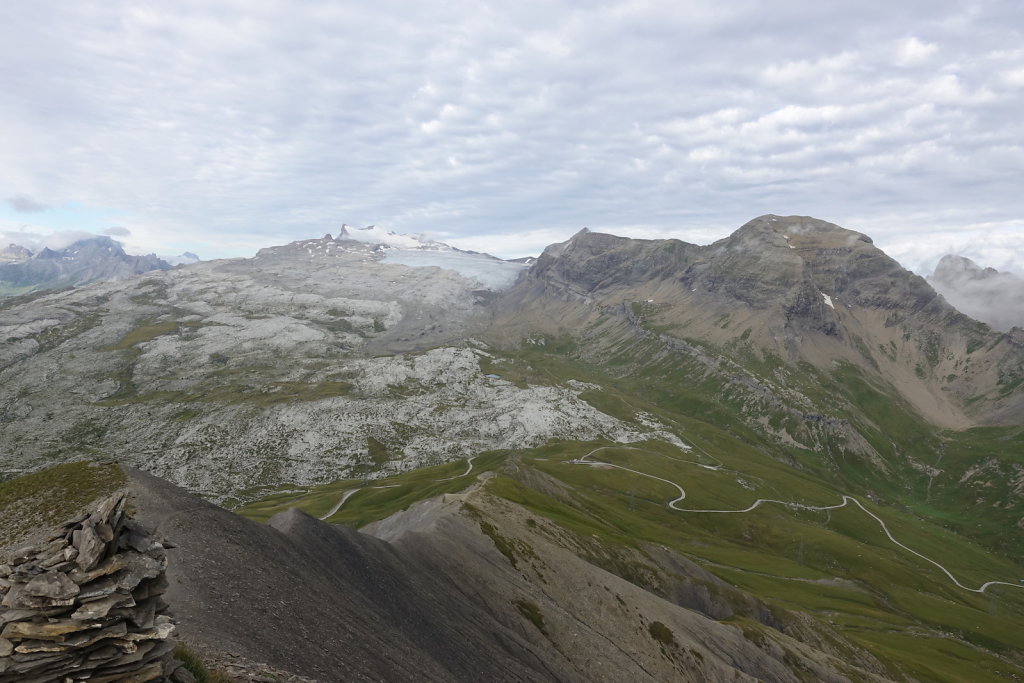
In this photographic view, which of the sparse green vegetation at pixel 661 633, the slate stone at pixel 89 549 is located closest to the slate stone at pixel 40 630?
the slate stone at pixel 89 549

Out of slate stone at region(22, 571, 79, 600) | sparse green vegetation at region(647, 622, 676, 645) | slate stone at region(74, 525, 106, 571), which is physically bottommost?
sparse green vegetation at region(647, 622, 676, 645)

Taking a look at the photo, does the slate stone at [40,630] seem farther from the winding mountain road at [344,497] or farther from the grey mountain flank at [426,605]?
the winding mountain road at [344,497]

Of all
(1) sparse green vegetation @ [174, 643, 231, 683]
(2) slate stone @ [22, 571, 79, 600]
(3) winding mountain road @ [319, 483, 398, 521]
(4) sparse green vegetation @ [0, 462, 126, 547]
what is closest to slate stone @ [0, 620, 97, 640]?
(2) slate stone @ [22, 571, 79, 600]

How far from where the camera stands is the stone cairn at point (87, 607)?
19344 millimetres

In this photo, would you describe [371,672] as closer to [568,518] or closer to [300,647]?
[300,647]

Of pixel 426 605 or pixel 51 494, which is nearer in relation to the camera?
pixel 51 494

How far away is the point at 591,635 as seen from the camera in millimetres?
65062

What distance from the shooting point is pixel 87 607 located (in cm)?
1983

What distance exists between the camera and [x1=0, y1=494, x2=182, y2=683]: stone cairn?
19.3m

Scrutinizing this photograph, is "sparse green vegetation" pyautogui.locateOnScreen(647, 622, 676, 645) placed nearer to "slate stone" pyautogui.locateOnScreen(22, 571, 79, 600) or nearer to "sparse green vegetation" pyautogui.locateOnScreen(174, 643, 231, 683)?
"sparse green vegetation" pyautogui.locateOnScreen(174, 643, 231, 683)

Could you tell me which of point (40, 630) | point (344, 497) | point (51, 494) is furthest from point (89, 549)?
point (344, 497)

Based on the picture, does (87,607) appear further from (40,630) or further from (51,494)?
(51,494)

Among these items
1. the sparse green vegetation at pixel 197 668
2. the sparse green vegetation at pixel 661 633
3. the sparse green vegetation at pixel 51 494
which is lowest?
the sparse green vegetation at pixel 661 633

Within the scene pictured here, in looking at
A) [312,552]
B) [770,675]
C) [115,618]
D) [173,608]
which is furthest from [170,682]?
[770,675]
